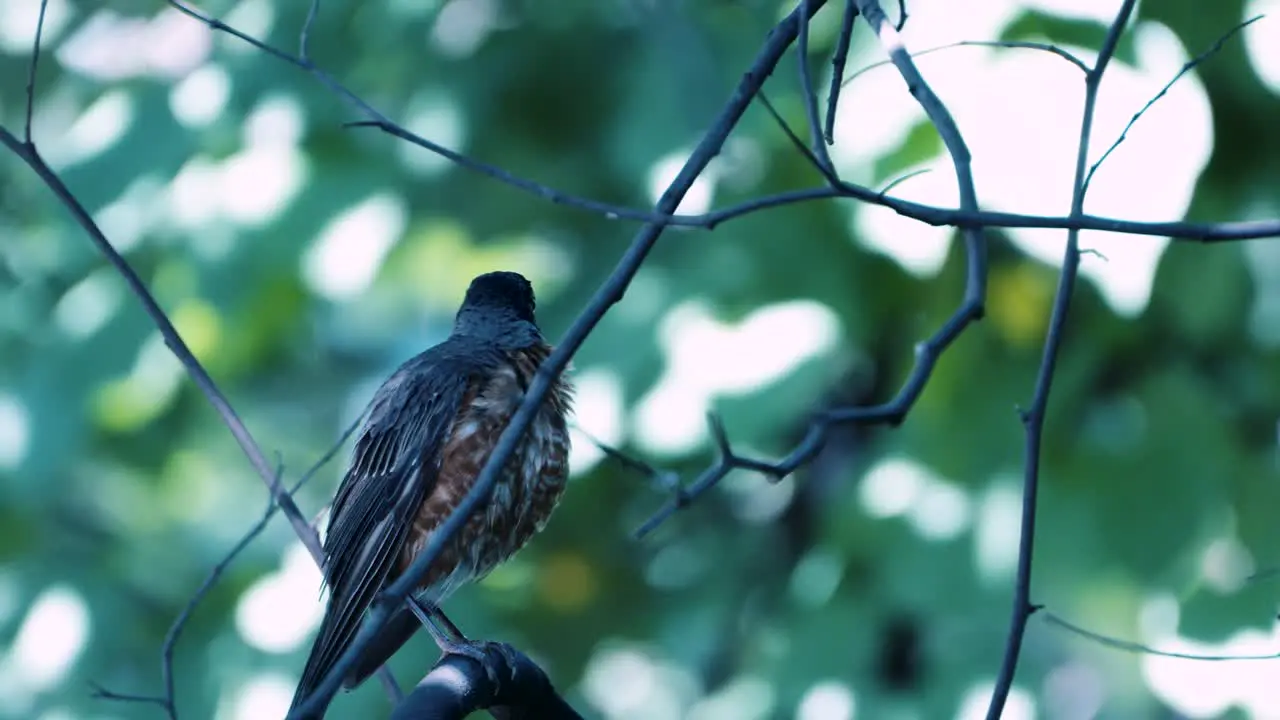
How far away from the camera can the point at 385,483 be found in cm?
309

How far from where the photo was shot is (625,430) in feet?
11.7

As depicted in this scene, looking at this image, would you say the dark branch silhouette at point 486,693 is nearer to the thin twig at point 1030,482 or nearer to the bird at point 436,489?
the bird at point 436,489

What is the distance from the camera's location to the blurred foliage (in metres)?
3.48

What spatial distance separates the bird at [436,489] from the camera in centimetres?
292

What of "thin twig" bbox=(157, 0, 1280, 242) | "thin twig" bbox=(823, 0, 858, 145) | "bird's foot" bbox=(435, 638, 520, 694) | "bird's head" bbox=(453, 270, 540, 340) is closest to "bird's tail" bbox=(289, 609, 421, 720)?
"bird's foot" bbox=(435, 638, 520, 694)

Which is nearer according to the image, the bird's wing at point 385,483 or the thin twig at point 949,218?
the thin twig at point 949,218

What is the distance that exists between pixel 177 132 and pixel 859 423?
2.65 metres

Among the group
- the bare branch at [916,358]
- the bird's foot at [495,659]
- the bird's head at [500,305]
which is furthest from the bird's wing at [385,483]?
the bare branch at [916,358]

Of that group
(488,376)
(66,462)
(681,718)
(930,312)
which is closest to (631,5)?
(930,312)

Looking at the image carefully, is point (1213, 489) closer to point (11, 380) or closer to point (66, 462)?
point (66, 462)

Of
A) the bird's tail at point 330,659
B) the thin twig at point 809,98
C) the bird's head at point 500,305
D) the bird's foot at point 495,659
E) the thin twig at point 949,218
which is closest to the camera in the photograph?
the thin twig at point 949,218

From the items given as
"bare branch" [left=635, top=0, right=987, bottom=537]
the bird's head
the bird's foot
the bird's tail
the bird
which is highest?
the bird's head

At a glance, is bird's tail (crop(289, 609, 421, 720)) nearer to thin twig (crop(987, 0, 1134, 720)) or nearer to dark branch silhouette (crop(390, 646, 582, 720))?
dark branch silhouette (crop(390, 646, 582, 720))

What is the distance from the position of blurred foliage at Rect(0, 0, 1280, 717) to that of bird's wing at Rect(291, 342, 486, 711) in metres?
0.56
